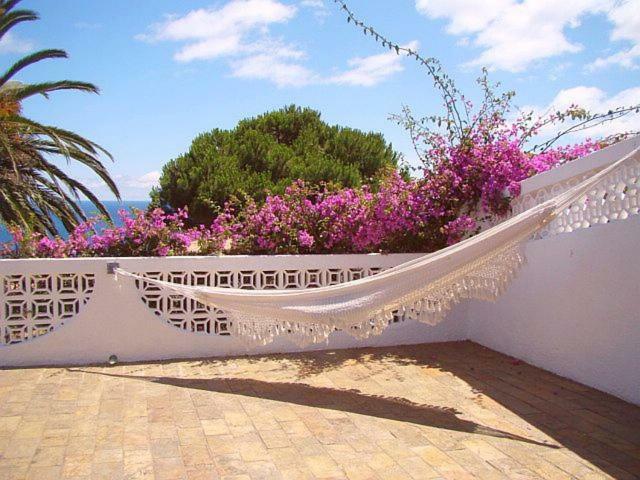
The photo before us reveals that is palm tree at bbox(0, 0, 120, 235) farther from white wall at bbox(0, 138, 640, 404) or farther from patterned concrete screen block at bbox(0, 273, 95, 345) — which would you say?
white wall at bbox(0, 138, 640, 404)

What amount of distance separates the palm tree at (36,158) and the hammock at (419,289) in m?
4.55

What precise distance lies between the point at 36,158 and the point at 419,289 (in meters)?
6.17

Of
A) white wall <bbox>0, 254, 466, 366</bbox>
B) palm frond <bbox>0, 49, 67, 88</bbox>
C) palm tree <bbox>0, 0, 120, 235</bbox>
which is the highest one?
palm frond <bbox>0, 49, 67, 88</bbox>

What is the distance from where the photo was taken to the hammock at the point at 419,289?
2.83 meters

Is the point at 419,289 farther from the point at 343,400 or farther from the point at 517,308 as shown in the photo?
the point at 517,308

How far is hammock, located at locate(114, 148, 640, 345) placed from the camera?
2834 millimetres

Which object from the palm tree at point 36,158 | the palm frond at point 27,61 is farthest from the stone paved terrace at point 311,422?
the palm frond at point 27,61

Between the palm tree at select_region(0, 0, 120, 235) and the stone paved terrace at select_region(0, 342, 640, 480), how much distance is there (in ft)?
13.1

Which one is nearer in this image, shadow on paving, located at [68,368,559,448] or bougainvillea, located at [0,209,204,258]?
shadow on paving, located at [68,368,559,448]

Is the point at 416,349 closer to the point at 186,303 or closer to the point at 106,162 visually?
the point at 186,303

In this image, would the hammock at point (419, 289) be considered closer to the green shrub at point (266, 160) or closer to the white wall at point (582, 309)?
the white wall at point (582, 309)

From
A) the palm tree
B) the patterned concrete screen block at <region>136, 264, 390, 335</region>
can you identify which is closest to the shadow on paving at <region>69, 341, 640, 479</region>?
the patterned concrete screen block at <region>136, 264, 390, 335</region>

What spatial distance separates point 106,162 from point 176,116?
68.4 inches

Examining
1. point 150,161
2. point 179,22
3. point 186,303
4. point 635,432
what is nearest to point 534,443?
point 635,432
